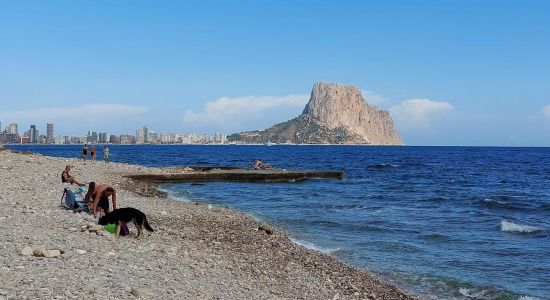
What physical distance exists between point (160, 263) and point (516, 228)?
18.0 meters

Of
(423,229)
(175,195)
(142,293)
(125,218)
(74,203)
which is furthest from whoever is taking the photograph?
(175,195)

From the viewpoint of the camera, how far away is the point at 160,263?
11.6m

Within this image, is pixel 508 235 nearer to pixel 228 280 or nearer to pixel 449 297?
pixel 449 297

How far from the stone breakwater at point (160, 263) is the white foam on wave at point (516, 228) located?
11.4 metres

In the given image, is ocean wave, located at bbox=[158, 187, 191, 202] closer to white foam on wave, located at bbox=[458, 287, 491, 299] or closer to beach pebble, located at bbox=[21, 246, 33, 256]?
white foam on wave, located at bbox=[458, 287, 491, 299]

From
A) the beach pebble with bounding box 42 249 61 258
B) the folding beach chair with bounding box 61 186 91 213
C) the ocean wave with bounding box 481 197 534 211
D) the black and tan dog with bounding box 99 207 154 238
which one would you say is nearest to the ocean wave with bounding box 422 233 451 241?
the black and tan dog with bounding box 99 207 154 238

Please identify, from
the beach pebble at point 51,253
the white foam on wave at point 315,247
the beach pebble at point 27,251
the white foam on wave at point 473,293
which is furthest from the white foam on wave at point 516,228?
the beach pebble at point 27,251

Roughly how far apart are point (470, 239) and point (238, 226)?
9112 millimetres

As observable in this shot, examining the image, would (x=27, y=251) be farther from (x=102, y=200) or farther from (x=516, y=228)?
(x=516, y=228)

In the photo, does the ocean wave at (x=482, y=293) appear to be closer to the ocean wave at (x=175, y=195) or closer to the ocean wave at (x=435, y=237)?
the ocean wave at (x=435, y=237)

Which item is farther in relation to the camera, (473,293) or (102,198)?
(102,198)

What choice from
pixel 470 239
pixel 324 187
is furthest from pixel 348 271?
pixel 324 187

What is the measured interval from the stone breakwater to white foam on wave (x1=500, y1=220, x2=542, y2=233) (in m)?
11.4

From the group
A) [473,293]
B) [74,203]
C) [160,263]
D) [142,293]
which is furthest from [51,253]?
[473,293]
